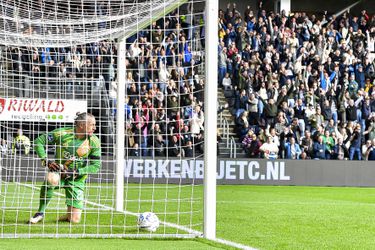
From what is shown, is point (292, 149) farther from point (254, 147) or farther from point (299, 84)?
point (299, 84)

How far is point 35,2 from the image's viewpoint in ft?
44.1

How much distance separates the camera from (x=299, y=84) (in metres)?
34.5

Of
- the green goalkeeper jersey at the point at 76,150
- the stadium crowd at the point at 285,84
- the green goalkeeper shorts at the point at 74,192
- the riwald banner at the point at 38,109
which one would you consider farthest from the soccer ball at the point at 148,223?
the stadium crowd at the point at 285,84

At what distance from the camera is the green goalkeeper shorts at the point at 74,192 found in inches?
526

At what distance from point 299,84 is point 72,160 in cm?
2235

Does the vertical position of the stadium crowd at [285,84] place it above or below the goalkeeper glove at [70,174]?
above

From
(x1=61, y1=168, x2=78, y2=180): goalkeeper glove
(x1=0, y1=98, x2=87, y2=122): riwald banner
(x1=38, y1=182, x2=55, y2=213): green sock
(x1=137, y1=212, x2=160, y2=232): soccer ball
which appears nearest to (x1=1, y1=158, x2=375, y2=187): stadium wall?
(x1=0, y1=98, x2=87, y2=122): riwald banner

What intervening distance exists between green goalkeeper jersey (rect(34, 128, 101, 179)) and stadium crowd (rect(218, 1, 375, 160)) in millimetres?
17555

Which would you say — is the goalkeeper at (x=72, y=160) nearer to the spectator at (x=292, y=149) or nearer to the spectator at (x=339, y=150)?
the spectator at (x=292, y=149)

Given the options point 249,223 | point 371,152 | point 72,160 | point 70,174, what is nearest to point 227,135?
point 371,152

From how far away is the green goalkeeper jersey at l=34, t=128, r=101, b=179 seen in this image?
1329 cm

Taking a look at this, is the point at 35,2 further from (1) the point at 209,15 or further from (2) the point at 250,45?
(2) the point at 250,45

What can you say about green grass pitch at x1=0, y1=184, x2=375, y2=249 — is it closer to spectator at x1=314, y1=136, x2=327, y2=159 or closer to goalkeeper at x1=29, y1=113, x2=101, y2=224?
goalkeeper at x1=29, y1=113, x2=101, y2=224

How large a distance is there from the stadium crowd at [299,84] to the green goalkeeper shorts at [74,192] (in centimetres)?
1755
